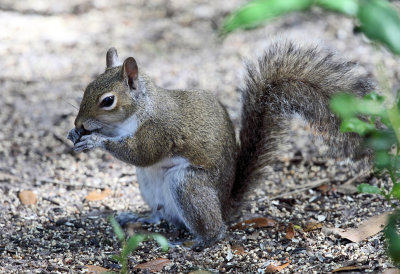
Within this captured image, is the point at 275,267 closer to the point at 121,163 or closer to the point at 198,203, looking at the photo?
the point at 198,203

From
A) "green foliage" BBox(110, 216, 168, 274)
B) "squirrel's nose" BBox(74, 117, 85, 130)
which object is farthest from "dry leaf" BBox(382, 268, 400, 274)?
"squirrel's nose" BBox(74, 117, 85, 130)

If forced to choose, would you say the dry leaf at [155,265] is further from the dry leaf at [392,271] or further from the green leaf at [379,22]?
the green leaf at [379,22]

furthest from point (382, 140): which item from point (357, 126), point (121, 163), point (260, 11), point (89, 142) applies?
point (121, 163)

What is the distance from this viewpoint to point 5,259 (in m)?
2.38

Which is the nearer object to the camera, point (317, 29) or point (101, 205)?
point (101, 205)

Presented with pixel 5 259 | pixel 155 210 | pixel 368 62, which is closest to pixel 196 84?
pixel 368 62

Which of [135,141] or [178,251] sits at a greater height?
[135,141]

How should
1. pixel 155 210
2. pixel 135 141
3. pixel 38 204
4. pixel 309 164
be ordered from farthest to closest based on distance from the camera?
pixel 309 164
pixel 38 204
pixel 155 210
pixel 135 141

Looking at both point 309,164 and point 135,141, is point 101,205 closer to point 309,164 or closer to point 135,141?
point 135,141

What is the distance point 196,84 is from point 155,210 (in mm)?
1835

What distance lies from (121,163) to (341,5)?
2635 mm

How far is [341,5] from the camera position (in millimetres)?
1139

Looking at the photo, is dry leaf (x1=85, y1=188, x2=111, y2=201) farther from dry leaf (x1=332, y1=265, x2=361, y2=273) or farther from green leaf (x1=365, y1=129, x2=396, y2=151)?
green leaf (x1=365, y1=129, x2=396, y2=151)

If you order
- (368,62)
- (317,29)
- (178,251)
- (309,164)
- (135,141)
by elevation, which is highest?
(317,29)
